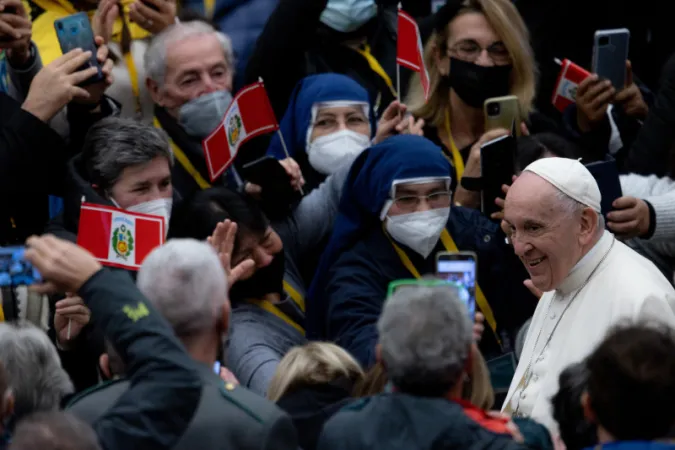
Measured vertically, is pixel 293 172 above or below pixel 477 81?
below

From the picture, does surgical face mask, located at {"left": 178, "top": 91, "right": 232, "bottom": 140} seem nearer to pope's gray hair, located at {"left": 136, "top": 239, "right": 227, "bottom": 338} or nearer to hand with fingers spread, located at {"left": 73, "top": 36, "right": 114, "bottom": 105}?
hand with fingers spread, located at {"left": 73, "top": 36, "right": 114, "bottom": 105}

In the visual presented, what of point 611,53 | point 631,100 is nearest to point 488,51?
point 611,53

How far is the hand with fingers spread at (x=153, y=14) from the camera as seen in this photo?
7318 mm

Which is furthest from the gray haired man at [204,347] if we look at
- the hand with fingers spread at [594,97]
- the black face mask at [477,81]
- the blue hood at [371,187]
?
the hand with fingers spread at [594,97]

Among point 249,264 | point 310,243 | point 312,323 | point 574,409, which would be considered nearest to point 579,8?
point 310,243

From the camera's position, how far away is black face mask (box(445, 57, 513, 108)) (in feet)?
24.5

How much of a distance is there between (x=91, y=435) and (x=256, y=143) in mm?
4291

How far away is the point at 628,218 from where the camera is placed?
6.04 meters

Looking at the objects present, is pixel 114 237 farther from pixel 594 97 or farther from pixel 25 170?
pixel 594 97

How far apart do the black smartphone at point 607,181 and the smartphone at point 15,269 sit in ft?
7.67

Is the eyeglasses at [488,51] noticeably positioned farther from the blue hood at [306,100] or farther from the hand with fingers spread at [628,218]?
the hand with fingers spread at [628,218]

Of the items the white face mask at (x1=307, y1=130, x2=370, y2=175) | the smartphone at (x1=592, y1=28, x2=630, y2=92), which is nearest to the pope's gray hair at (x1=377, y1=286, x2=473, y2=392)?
the white face mask at (x1=307, y1=130, x2=370, y2=175)

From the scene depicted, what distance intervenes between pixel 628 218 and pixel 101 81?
8.39 ft

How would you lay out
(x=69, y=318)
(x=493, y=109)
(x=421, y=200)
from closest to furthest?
(x=69, y=318) → (x=421, y=200) → (x=493, y=109)
